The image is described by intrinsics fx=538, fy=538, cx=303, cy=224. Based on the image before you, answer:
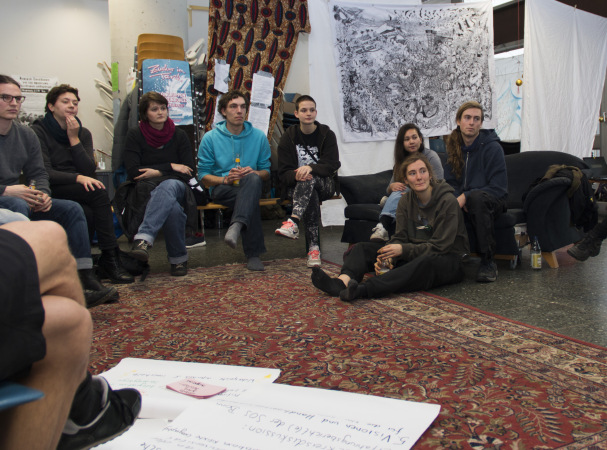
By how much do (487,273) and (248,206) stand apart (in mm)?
1614

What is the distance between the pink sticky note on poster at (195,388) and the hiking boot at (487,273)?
210 cm

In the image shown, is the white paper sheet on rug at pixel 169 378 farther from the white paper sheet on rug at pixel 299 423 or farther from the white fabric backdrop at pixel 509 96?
the white fabric backdrop at pixel 509 96

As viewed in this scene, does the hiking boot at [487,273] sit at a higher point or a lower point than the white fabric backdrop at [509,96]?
lower

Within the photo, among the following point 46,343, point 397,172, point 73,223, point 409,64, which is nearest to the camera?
point 46,343

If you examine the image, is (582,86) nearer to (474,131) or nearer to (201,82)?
(474,131)

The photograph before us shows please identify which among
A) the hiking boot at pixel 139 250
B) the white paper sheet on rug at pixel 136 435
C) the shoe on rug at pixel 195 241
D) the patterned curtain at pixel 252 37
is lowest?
the shoe on rug at pixel 195 241

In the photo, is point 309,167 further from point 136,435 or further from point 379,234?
point 136,435

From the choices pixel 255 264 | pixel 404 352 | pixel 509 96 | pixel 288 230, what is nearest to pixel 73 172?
pixel 255 264

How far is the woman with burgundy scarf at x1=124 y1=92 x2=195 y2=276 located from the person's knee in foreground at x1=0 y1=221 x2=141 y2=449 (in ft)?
8.23

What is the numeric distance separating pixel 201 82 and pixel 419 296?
147 inches

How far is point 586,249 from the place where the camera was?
11.6 ft

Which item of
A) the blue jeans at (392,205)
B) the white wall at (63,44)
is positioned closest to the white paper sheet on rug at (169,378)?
the blue jeans at (392,205)

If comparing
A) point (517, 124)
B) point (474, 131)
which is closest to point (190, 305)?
point (474, 131)

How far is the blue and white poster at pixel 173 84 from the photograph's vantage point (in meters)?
4.96
